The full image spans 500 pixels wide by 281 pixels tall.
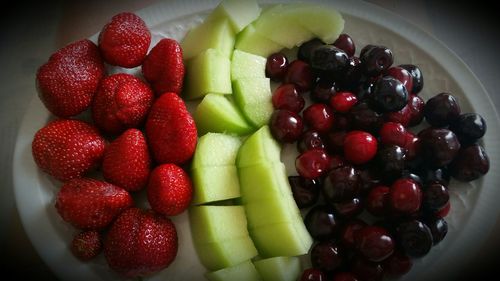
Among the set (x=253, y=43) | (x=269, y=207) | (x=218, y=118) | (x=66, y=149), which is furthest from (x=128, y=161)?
(x=253, y=43)

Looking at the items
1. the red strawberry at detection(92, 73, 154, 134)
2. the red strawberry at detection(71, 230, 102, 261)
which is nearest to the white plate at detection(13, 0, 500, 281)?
the red strawberry at detection(71, 230, 102, 261)

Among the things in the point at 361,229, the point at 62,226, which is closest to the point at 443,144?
the point at 361,229

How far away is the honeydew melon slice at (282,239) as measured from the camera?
1.13 metres

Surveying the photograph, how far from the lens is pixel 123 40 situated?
1.23m

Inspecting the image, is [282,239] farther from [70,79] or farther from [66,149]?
[70,79]

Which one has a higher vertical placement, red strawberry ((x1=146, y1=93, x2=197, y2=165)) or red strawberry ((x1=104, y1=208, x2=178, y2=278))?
red strawberry ((x1=146, y1=93, x2=197, y2=165))

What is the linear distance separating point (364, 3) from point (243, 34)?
0.42 meters

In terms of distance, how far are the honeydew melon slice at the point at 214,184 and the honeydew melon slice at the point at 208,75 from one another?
0.23 meters

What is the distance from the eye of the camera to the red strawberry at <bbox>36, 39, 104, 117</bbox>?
1.19 meters

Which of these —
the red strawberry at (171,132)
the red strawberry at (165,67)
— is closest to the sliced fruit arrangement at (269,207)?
the red strawberry at (171,132)

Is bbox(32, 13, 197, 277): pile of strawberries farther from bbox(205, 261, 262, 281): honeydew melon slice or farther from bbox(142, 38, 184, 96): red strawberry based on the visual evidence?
bbox(205, 261, 262, 281): honeydew melon slice

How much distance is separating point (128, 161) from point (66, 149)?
162mm

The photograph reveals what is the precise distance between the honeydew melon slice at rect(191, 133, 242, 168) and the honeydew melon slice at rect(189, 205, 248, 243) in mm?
116

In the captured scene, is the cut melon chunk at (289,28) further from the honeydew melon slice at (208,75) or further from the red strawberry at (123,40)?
the red strawberry at (123,40)
